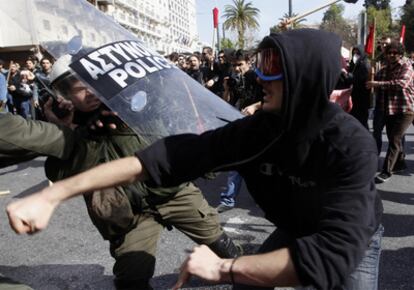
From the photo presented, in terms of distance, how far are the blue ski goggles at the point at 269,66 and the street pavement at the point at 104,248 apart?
1831mm

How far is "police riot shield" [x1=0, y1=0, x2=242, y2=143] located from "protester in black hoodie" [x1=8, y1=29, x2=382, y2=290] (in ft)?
0.77

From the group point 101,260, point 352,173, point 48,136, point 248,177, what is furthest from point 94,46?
point 101,260

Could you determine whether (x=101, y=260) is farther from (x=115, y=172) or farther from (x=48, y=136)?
(x=115, y=172)

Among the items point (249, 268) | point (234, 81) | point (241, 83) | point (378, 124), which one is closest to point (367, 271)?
point (249, 268)

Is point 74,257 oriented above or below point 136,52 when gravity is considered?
below

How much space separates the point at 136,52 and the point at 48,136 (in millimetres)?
498

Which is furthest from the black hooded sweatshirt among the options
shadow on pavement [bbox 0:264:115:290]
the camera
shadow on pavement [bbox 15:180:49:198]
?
shadow on pavement [bbox 15:180:49:198]

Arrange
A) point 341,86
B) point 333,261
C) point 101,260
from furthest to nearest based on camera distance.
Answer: point 341,86 → point 101,260 → point 333,261

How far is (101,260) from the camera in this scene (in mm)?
→ 3221

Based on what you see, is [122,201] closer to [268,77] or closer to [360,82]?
[268,77]

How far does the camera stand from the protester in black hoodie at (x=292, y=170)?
109 centimetres

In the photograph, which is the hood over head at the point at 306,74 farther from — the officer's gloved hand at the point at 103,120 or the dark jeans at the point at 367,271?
the officer's gloved hand at the point at 103,120

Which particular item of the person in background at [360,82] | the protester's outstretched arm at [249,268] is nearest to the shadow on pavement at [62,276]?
the protester's outstretched arm at [249,268]

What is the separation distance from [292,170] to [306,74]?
1.03ft
